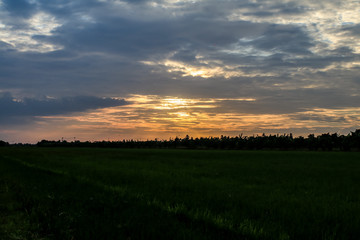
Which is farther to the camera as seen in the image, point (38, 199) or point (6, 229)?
point (38, 199)

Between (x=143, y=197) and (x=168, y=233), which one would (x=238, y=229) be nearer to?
(x=168, y=233)

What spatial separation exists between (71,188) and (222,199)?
6843mm

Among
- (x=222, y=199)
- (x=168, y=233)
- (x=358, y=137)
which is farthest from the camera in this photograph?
(x=358, y=137)

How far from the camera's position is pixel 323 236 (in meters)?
6.45

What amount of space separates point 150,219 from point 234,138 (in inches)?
7250

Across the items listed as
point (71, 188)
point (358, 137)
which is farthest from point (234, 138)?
point (71, 188)

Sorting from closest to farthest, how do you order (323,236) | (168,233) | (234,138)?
(168,233), (323,236), (234,138)

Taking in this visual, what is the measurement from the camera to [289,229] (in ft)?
22.3

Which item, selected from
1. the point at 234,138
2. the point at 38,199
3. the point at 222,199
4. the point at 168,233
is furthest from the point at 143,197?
the point at 234,138

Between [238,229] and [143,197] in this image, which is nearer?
[238,229]

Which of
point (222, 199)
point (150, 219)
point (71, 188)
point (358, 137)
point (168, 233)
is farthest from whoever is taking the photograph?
point (358, 137)

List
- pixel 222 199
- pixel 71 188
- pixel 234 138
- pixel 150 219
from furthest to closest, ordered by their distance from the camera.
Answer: pixel 234 138 → pixel 71 188 → pixel 222 199 → pixel 150 219

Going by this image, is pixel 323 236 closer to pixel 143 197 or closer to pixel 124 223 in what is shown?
pixel 124 223

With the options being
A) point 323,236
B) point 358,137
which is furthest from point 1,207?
point 358,137
